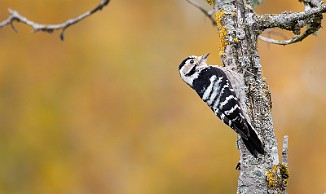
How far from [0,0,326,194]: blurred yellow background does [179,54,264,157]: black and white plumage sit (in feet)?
25.8

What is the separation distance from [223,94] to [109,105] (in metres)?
10.9

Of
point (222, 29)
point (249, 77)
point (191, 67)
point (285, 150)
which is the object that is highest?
point (191, 67)

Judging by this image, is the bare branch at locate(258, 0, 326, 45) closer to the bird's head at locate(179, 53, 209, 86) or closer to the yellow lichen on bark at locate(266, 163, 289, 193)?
the yellow lichen on bark at locate(266, 163, 289, 193)

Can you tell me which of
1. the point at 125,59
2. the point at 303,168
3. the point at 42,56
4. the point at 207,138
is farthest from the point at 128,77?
the point at 303,168

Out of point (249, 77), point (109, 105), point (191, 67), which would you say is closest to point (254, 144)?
point (249, 77)

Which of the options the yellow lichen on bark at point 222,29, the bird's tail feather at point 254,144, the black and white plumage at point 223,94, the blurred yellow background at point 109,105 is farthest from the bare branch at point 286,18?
the blurred yellow background at point 109,105

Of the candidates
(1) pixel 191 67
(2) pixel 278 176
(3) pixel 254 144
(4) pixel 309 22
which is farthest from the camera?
(1) pixel 191 67

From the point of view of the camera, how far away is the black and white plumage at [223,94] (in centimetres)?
577

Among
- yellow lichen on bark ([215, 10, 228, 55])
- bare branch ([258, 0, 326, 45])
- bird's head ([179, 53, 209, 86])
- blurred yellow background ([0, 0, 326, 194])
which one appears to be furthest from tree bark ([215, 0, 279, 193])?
blurred yellow background ([0, 0, 326, 194])

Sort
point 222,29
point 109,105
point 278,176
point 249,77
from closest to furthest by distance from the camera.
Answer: point 278,176
point 249,77
point 222,29
point 109,105

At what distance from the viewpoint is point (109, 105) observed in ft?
57.3

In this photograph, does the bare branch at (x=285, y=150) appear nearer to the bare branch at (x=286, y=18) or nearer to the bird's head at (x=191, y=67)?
the bare branch at (x=286, y=18)

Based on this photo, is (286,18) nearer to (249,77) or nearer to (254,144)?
(249,77)

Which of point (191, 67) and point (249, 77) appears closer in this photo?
point (249, 77)
